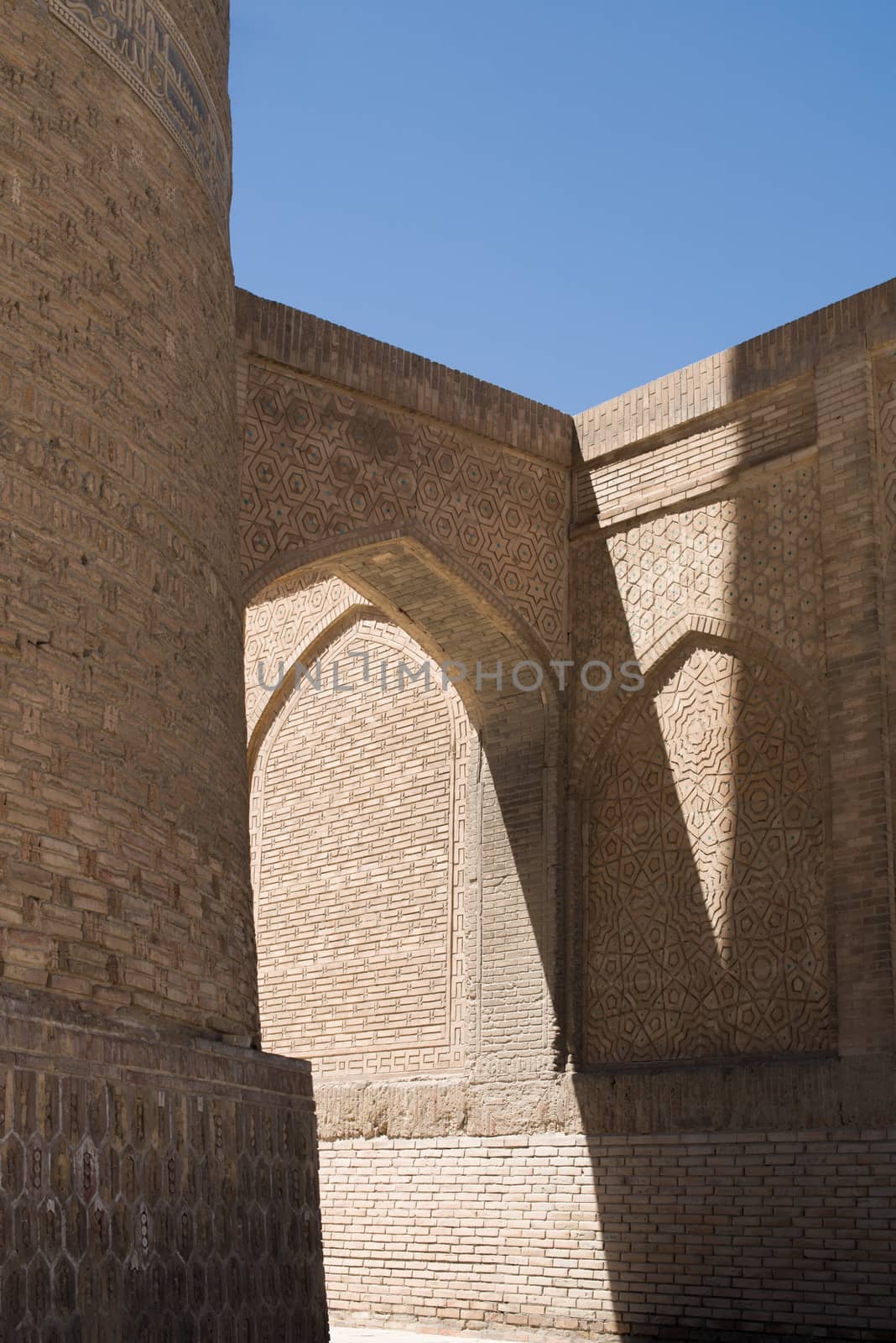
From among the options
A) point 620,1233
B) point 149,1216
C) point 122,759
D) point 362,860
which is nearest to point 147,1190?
point 149,1216

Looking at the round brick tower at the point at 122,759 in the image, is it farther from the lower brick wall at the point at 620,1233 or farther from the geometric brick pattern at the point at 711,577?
the geometric brick pattern at the point at 711,577

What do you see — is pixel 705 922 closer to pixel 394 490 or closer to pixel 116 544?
pixel 394 490

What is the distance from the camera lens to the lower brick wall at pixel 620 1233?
5.44m

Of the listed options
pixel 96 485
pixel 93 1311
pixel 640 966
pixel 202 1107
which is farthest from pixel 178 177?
pixel 640 966

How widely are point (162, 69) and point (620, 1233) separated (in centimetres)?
420

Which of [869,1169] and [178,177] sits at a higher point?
[178,177]

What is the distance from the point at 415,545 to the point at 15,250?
10.3 feet

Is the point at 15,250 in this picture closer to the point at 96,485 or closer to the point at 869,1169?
the point at 96,485

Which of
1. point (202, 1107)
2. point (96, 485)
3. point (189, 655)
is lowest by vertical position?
point (202, 1107)

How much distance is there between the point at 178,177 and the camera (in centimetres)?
453

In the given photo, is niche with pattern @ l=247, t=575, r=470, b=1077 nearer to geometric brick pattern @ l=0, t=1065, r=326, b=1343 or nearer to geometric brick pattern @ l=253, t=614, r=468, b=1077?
geometric brick pattern @ l=253, t=614, r=468, b=1077

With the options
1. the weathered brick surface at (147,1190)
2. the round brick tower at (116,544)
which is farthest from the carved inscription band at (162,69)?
the weathered brick surface at (147,1190)

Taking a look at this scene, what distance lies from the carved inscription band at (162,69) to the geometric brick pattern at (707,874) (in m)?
2.66

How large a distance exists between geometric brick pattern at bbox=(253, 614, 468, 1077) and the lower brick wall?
523 mm
